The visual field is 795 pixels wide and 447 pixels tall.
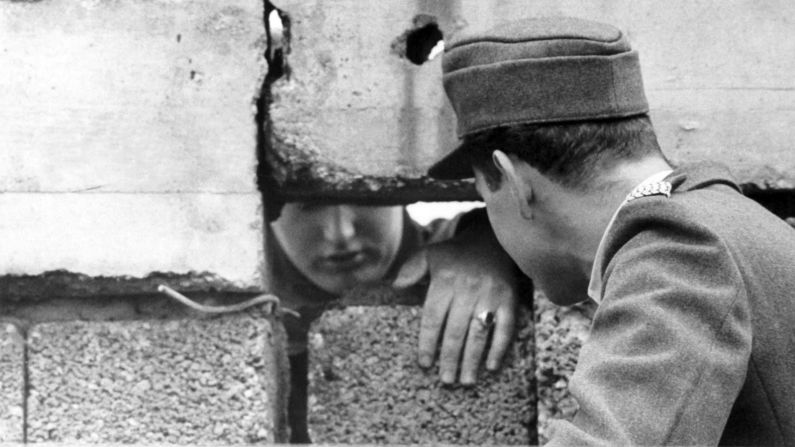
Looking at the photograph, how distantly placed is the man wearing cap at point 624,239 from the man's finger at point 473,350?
0.40 metres

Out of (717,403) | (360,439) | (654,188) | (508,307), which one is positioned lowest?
(360,439)

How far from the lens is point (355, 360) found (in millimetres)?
3262

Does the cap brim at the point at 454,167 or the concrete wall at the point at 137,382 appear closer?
the cap brim at the point at 454,167

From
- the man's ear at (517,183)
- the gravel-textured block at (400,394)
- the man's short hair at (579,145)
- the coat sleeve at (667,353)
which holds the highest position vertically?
the man's short hair at (579,145)

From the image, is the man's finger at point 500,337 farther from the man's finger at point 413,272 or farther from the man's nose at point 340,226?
the man's nose at point 340,226

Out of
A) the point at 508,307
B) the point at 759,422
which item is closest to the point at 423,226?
the point at 508,307

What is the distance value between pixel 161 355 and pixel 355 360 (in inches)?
15.8

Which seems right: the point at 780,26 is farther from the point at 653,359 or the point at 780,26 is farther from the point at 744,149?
the point at 653,359

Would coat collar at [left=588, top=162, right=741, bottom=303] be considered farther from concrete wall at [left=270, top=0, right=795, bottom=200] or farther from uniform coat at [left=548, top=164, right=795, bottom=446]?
concrete wall at [left=270, top=0, right=795, bottom=200]

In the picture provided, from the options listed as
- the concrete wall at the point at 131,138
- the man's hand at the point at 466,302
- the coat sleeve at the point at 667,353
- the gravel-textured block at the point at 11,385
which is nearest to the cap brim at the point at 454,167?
the man's hand at the point at 466,302

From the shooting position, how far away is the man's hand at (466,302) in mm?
3217

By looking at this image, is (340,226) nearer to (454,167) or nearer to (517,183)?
(454,167)

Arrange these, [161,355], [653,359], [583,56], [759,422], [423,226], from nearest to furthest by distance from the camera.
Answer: [653,359]
[759,422]
[583,56]
[161,355]
[423,226]

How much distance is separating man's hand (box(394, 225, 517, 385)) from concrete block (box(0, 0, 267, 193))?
442 mm
